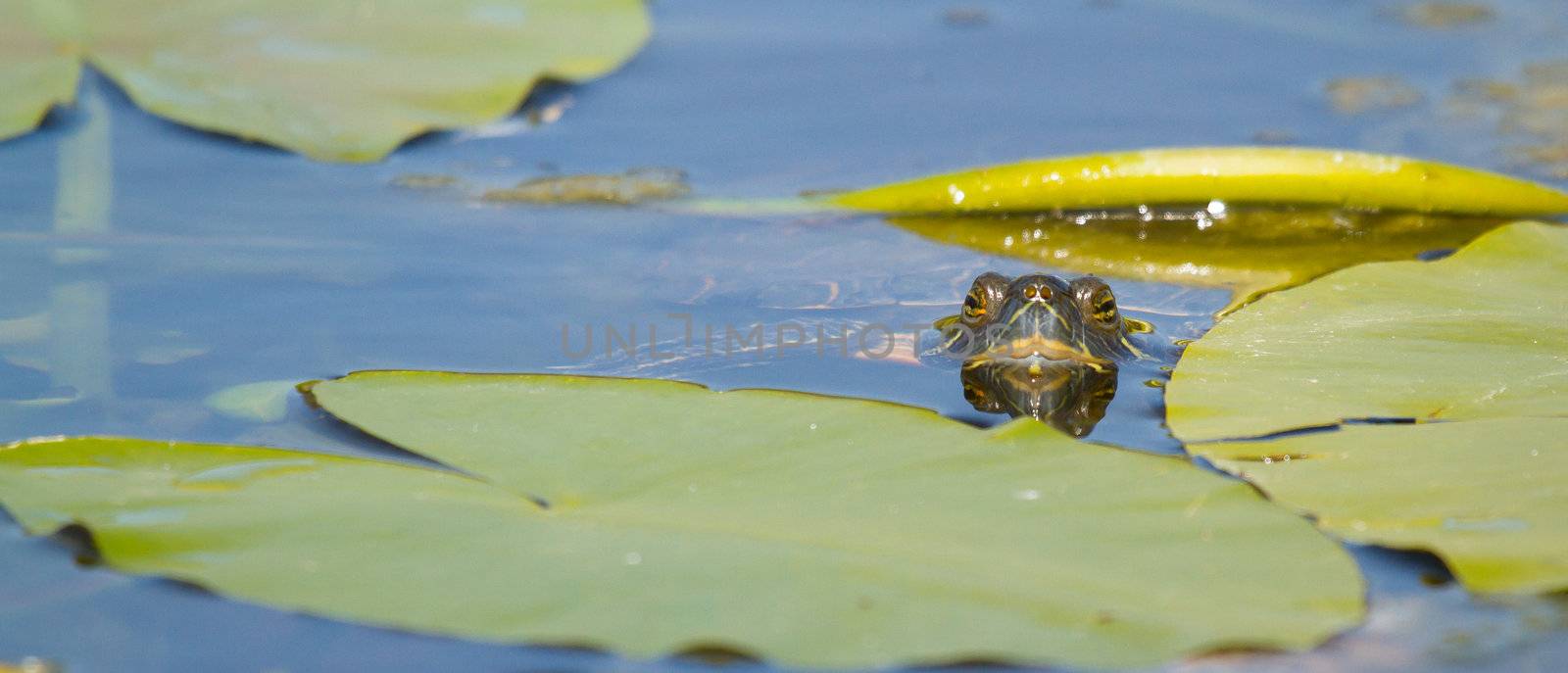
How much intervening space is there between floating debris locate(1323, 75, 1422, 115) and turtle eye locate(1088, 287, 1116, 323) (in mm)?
1944

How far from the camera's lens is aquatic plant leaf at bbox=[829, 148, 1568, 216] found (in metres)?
3.46

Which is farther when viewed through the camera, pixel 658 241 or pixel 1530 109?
pixel 1530 109

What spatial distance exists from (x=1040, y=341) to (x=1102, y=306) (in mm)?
169

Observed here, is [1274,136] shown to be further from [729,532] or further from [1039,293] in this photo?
[729,532]

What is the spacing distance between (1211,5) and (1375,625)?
13.7 feet

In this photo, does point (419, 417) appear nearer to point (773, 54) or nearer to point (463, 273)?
point (463, 273)

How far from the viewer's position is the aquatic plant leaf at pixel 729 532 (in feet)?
5.50

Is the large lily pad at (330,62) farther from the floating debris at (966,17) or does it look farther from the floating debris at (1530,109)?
the floating debris at (1530,109)

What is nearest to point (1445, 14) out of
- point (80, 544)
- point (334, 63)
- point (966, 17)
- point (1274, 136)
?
point (1274, 136)

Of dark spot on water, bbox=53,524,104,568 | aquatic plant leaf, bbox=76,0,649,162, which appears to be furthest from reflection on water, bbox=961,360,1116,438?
aquatic plant leaf, bbox=76,0,649,162

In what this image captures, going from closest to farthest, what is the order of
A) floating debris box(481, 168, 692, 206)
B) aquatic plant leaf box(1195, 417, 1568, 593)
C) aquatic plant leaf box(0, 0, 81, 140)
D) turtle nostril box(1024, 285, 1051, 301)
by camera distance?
aquatic plant leaf box(1195, 417, 1568, 593) < turtle nostril box(1024, 285, 1051, 301) < aquatic plant leaf box(0, 0, 81, 140) < floating debris box(481, 168, 692, 206)

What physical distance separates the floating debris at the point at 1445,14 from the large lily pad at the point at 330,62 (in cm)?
303

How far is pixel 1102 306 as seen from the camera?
3.02 meters

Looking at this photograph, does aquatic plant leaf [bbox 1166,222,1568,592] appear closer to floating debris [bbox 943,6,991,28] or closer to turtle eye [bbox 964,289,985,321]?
turtle eye [bbox 964,289,985,321]
